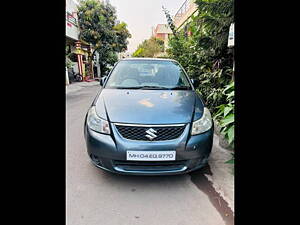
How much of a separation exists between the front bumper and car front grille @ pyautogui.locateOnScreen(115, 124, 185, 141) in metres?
0.05

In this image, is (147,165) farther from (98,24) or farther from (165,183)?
(98,24)

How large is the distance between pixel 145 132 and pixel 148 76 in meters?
1.45

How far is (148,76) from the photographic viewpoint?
328 cm

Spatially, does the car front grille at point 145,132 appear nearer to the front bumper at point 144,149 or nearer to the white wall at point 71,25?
the front bumper at point 144,149

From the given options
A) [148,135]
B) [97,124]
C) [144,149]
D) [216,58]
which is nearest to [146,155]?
[144,149]

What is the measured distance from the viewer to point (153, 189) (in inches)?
87.5

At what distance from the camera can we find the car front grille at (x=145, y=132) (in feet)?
6.78

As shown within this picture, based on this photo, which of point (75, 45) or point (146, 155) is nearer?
point (146, 155)

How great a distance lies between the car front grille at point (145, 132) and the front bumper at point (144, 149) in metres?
0.05

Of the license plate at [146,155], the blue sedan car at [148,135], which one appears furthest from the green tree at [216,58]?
the license plate at [146,155]

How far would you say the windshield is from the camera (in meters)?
3.05
